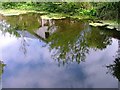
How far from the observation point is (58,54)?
5203 millimetres

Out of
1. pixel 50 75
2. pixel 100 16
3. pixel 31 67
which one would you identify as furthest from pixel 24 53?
pixel 100 16

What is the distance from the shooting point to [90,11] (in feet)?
26.3

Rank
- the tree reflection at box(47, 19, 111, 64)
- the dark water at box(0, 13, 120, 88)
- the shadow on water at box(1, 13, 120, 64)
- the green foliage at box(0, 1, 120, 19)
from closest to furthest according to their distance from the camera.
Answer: the dark water at box(0, 13, 120, 88)
the tree reflection at box(47, 19, 111, 64)
the shadow on water at box(1, 13, 120, 64)
the green foliage at box(0, 1, 120, 19)

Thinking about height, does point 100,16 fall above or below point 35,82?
above

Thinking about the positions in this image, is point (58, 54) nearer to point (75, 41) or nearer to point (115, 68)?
point (75, 41)

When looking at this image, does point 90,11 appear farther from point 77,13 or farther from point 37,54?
point 37,54

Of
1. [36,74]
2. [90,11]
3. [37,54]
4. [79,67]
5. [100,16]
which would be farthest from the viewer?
[90,11]

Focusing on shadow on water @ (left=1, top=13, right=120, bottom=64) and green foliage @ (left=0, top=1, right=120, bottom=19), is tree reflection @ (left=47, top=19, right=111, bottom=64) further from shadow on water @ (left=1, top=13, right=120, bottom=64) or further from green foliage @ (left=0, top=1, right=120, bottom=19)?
green foliage @ (left=0, top=1, right=120, bottom=19)

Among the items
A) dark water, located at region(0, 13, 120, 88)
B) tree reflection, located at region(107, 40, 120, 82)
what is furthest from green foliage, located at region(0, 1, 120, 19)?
tree reflection, located at region(107, 40, 120, 82)

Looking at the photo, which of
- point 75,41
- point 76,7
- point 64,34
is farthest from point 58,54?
point 76,7

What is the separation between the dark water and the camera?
4117mm

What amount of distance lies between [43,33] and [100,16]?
1.88m

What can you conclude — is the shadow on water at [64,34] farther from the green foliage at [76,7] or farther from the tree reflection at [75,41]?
the green foliage at [76,7]

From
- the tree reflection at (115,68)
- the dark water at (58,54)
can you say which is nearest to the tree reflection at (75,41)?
the dark water at (58,54)
